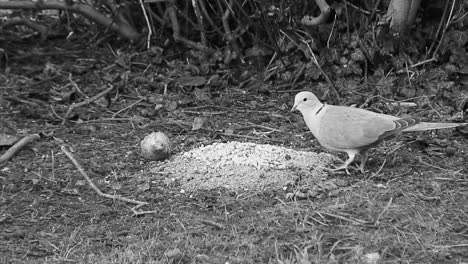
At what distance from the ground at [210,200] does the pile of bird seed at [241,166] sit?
0.08m

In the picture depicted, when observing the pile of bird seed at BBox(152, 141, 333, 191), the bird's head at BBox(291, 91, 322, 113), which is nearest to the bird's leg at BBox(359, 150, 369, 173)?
the pile of bird seed at BBox(152, 141, 333, 191)

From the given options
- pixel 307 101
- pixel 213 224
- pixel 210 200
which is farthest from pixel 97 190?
pixel 307 101

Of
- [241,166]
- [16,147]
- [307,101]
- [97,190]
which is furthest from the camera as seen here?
[16,147]

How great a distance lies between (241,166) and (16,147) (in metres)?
1.43

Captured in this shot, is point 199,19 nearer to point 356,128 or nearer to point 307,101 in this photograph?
point 307,101

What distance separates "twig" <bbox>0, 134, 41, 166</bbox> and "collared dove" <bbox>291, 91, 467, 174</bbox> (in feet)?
5.93

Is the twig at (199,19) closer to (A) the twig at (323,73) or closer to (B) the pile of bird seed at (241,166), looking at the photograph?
(A) the twig at (323,73)

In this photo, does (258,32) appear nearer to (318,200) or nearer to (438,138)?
(438,138)

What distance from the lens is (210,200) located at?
12.9 ft

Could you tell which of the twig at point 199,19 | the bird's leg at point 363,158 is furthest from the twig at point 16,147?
the bird's leg at point 363,158

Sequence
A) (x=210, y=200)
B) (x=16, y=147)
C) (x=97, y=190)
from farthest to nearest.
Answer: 1. (x=16, y=147)
2. (x=97, y=190)
3. (x=210, y=200)

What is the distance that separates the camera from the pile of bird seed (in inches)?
161

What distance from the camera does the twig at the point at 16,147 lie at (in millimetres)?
4418

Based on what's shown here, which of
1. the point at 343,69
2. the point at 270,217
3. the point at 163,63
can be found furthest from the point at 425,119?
the point at 163,63
